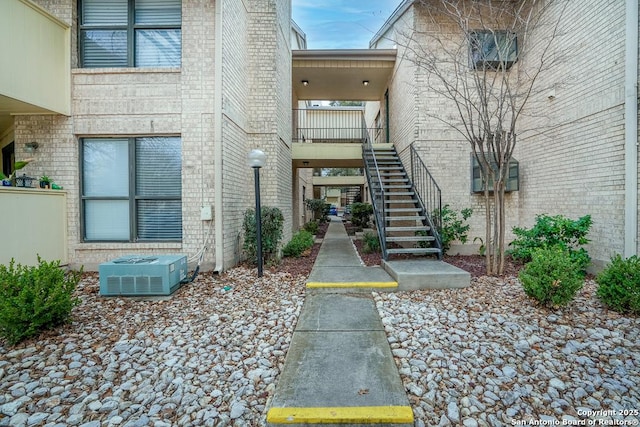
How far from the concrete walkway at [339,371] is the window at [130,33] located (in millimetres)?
5108

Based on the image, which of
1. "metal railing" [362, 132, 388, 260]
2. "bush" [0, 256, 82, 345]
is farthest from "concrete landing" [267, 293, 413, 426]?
"bush" [0, 256, 82, 345]

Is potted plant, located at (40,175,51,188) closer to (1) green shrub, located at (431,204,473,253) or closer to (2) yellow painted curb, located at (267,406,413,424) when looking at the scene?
(2) yellow painted curb, located at (267,406,413,424)

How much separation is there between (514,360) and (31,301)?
14.7ft

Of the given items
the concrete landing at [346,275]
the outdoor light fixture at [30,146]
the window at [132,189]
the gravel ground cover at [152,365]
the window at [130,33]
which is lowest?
the gravel ground cover at [152,365]

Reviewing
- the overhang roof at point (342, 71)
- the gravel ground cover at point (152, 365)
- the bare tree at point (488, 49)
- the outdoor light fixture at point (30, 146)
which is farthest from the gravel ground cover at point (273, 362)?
the overhang roof at point (342, 71)

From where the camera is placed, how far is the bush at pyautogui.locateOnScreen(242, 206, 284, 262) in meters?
5.73

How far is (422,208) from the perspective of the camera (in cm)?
652

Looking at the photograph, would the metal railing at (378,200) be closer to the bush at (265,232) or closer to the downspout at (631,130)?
the bush at (265,232)

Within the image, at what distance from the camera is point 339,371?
7.83 feet

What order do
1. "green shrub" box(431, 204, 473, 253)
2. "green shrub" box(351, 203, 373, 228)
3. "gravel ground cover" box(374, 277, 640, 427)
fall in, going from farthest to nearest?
"green shrub" box(351, 203, 373, 228) → "green shrub" box(431, 204, 473, 253) → "gravel ground cover" box(374, 277, 640, 427)

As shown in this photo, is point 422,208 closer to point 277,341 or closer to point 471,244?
point 471,244

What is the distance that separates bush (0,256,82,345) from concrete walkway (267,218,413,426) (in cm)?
240

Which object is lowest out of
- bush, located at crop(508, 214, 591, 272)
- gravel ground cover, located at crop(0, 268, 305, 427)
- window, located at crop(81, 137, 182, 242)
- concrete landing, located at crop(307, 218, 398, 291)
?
gravel ground cover, located at crop(0, 268, 305, 427)

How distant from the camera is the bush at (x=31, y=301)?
2.75 metres
